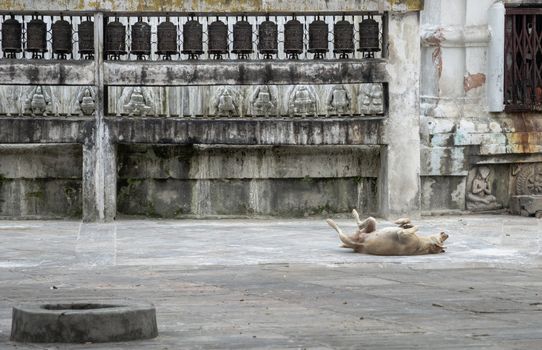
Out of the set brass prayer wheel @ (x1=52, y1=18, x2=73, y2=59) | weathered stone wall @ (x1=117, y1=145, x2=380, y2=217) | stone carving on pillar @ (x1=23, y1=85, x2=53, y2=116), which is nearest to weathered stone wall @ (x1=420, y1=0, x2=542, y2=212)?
weathered stone wall @ (x1=117, y1=145, x2=380, y2=217)

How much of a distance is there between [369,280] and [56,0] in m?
7.80

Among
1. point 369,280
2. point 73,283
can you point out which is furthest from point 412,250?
point 73,283

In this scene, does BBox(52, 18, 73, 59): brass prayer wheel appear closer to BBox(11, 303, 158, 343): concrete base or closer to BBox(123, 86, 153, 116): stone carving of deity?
BBox(123, 86, 153, 116): stone carving of deity

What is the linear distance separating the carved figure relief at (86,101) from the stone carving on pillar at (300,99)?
263 cm

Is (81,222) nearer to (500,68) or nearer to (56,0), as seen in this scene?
(56,0)

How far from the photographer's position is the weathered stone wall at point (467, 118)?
2023 cm

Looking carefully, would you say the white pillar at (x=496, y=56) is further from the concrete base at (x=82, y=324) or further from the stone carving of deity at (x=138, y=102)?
the concrete base at (x=82, y=324)

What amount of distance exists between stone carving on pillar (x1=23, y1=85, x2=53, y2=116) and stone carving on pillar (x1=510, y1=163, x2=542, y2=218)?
263 inches

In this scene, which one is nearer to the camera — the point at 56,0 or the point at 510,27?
the point at 56,0

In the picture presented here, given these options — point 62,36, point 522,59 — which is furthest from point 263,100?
point 522,59

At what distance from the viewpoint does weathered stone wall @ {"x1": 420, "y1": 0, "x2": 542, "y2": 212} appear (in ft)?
66.4

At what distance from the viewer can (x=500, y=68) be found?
67.5 feet

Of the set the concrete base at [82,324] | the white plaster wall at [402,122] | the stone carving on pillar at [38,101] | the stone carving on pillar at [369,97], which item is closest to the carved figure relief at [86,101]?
the stone carving on pillar at [38,101]

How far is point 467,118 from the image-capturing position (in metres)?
20.5
